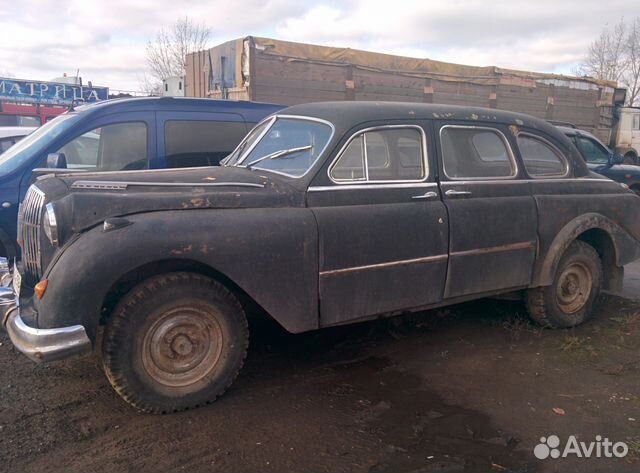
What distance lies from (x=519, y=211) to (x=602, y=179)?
1344 mm

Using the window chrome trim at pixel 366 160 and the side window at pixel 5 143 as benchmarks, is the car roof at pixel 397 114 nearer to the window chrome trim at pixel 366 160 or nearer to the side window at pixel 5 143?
the window chrome trim at pixel 366 160

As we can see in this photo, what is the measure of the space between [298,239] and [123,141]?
2.97m

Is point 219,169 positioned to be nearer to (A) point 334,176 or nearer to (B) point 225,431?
(A) point 334,176

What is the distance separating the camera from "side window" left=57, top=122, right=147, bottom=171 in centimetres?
563

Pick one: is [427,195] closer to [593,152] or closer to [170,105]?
[170,105]

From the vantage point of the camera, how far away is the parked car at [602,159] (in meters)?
10.2

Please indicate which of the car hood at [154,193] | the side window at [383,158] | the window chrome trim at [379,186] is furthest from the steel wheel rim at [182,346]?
the side window at [383,158]

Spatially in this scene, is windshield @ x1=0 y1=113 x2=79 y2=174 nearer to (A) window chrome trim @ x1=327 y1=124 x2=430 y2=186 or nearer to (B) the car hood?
(B) the car hood

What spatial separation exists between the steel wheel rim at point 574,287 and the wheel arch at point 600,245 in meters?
0.28

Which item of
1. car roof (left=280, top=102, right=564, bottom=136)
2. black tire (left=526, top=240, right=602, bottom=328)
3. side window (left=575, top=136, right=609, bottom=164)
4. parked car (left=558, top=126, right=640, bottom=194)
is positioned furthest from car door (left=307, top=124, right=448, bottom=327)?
side window (left=575, top=136, right=609, bottom=164)

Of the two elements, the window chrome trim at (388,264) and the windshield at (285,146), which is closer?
the window chrome trim at (388,264)

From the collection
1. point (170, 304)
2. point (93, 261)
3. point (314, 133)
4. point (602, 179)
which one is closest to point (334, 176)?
point (314, 133)

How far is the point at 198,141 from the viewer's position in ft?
20.3

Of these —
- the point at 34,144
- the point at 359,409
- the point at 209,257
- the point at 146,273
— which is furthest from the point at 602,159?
the point at 146,273
